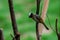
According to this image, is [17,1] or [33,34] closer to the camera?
[33,34]

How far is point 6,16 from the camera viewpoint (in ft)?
13.5

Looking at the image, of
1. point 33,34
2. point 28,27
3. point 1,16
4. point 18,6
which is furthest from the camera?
point 18,6

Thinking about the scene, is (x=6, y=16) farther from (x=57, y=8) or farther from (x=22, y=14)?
(x=57, y=8)

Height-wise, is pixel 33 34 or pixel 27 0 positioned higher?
pixel 27 0

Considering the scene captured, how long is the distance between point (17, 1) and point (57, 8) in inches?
38.8

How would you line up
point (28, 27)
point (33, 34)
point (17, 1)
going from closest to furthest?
1. point (33, 34)
2. point (28, 27)
3. point (17, 1)

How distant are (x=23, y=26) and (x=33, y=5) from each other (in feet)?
3.07

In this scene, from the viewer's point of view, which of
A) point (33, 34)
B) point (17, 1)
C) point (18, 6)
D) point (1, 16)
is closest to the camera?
point (33, 34)

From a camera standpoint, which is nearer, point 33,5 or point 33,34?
point 33,34

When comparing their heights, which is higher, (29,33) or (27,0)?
(27,0)

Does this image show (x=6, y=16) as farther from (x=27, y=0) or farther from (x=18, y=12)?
(x=27, y=0)

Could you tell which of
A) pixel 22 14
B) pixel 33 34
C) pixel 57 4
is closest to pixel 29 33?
pixel 33 34

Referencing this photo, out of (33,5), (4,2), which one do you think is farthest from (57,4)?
(4,2)

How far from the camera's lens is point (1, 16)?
4.09m
